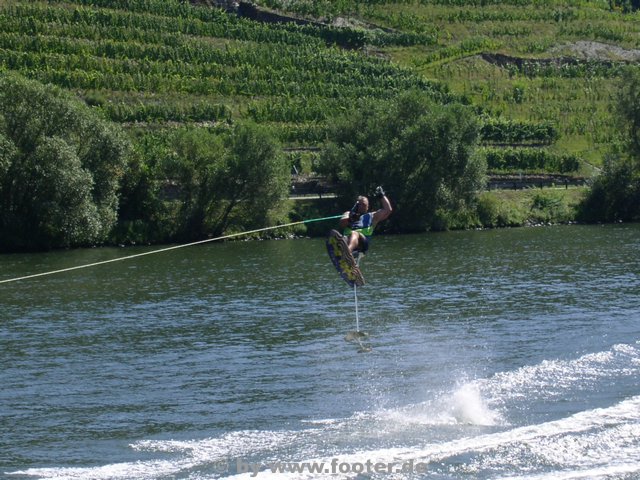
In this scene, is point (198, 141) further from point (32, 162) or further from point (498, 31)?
point (498, 31)

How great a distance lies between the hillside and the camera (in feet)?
264

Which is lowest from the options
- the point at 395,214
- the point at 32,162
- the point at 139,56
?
the point at 395,214

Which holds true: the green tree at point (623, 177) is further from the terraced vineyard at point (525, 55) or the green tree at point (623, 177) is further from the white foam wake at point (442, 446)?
the white foam wake at point (442, 446)

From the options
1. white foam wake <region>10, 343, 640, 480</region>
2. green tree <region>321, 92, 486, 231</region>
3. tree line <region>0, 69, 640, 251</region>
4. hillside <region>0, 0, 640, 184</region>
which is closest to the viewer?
white foam wake <region>10, 343, 640, 480</region>

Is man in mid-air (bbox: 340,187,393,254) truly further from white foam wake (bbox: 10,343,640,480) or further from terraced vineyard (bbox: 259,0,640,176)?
terraced vineyard (bbox: 259,0,640,176)

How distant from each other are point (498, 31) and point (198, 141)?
59353 millimetres

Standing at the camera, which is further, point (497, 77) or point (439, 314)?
point (497, 77)

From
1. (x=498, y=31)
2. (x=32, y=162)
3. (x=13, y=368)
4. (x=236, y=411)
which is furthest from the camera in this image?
(x=498, y=31)

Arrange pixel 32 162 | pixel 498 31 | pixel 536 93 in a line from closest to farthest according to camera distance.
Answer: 1. pixel 32 162
2. pixel 536 93
3. pixel 498 31

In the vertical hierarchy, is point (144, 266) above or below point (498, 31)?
below

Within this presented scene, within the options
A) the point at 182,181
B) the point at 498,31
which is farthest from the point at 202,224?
the point at 498,31

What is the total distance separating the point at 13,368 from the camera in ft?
84.2

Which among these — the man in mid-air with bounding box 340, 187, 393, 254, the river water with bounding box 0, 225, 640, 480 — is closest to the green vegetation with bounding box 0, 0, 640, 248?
the river water with bounding box 0, 225, 640, 480

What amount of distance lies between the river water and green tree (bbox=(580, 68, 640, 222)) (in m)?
28.5
